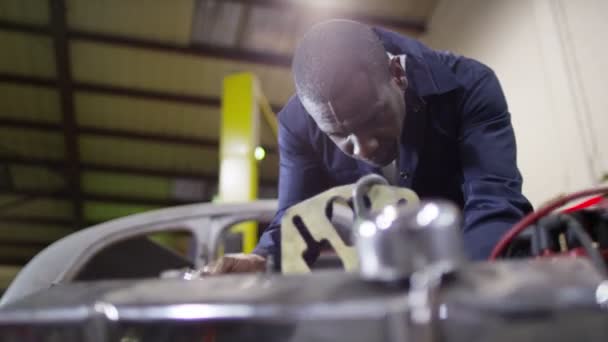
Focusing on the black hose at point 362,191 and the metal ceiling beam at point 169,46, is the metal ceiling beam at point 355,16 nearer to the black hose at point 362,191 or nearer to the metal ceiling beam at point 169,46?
the metal ceiling beam at point 169,46

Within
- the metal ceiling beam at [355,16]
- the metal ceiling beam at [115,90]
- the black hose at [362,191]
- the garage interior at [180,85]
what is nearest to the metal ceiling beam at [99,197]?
the garage interior at [180,85]

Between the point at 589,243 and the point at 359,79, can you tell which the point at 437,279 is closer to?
the point at 589,243

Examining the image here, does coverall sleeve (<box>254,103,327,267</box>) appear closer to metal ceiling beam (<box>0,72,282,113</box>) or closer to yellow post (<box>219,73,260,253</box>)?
yellow post (<box>219,73,260,253</box>)

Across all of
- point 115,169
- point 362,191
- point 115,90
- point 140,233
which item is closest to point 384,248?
point 362,191

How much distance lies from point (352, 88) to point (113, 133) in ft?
16.6

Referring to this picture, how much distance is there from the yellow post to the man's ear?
2476mm

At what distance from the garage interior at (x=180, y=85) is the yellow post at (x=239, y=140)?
1.74 ft

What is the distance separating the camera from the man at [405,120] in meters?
0.85

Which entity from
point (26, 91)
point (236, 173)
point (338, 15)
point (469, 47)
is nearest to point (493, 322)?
point (469, 47)

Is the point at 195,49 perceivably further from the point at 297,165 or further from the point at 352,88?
the point at 352,88

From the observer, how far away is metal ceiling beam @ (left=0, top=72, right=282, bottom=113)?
15.8ft

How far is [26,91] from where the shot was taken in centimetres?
499

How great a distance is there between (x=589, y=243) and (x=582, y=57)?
1.88 meters

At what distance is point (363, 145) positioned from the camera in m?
0.91
